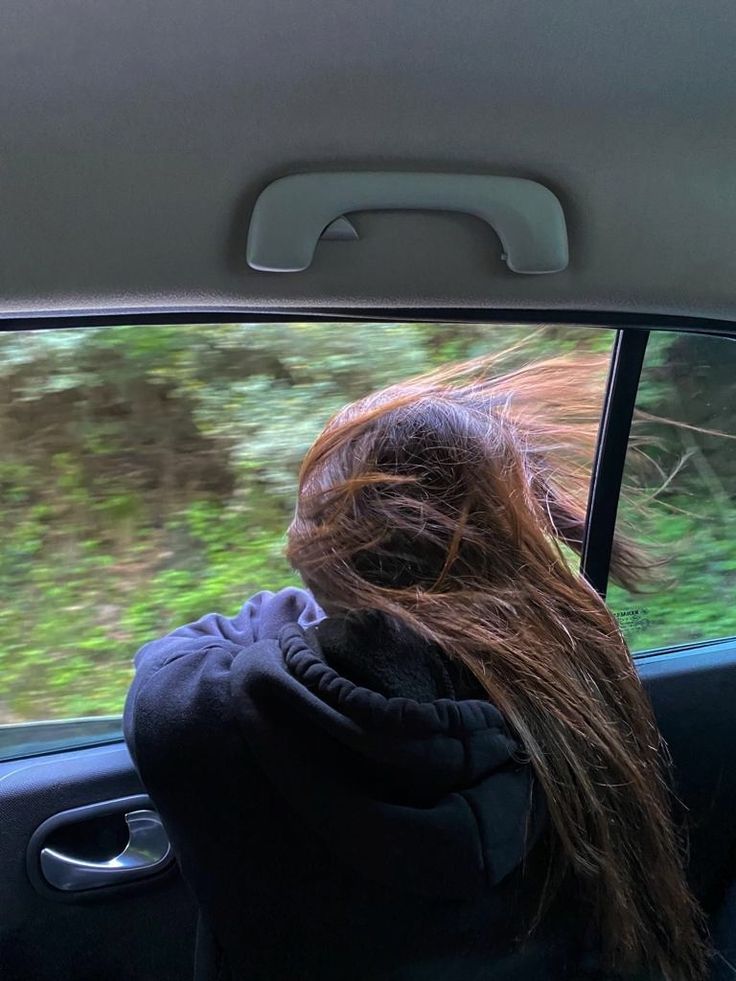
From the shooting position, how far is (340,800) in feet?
4.11

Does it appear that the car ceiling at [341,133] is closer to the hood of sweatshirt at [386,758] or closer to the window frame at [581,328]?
the window frame at [581,328]

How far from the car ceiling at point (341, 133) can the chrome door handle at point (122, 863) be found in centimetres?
104

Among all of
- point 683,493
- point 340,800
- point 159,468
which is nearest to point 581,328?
point 683,493

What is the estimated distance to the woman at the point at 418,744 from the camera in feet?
4.13

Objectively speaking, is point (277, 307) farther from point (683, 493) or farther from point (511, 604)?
point (683, 493)

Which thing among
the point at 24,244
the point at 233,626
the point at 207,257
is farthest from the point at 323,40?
the point at 233,626

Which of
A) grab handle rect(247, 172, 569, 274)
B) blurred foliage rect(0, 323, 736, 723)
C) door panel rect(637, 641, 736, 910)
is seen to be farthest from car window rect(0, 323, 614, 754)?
door panel rect(637, 641, 736, 910)

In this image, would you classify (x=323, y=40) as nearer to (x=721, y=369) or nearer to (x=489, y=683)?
(x=489, y=683)

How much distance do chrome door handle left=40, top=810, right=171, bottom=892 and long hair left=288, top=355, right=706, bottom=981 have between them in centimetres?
72

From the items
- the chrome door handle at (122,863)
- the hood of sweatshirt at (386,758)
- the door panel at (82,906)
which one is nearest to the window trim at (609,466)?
the door panel at (82,906)

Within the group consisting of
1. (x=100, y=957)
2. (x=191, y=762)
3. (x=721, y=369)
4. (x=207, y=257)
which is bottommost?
(x=100, y=957)

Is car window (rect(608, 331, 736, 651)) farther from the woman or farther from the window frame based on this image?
the woman

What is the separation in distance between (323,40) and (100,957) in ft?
5.48

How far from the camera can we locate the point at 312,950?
53.7 inches
